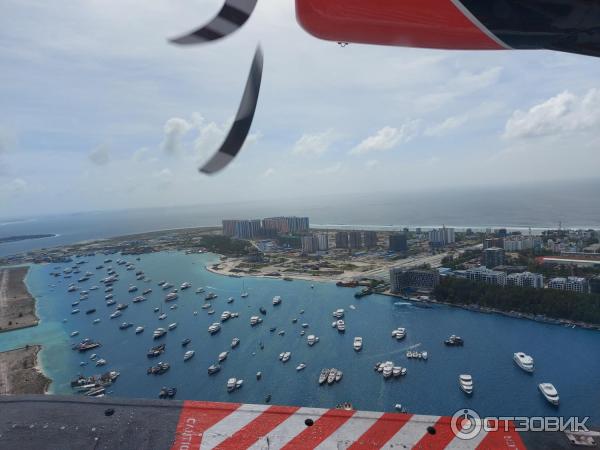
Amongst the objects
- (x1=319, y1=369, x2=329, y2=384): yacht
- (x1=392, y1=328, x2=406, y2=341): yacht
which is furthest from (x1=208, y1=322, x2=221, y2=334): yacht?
(x1=392, y1=328, x2=406, y2=341): yacht

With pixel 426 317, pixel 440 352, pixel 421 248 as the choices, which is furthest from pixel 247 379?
pixel 421 248

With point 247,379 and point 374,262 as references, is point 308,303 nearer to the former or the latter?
point 247,379

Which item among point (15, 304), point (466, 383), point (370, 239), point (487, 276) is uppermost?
point (370, 239)

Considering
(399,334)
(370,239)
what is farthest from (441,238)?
(399,334)

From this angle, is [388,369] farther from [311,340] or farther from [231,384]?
[231,384]

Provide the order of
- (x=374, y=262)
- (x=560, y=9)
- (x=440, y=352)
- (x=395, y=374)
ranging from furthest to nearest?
(x=374, y=262), (x=440, y=352), (x=395, y=374), (x=560, y=9)

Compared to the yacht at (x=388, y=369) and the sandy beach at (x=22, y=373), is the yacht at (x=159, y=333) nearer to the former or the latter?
the sandy beach at (x=22, y=373)
